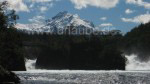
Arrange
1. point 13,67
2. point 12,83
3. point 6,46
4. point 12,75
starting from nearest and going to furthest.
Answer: point 12,83 < point 12,75 < point 6,46 < point 13,67

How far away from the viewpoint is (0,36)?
3482 inches

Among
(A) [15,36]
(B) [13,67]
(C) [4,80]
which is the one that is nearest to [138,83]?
(A) [15,36]

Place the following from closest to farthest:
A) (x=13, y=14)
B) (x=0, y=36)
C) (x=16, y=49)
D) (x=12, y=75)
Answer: (x=12, y=75) → (x=0, y=36) → (x=13, y=14) → (x=16, y=49)

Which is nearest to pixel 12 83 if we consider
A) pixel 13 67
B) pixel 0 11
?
pixel 0 11

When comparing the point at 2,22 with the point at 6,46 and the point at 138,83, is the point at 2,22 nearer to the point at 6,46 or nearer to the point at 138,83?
the point at 6,46

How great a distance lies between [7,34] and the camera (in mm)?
93125

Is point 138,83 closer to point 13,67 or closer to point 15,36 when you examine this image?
point 15,36

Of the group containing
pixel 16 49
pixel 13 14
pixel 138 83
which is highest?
pixel 13 14

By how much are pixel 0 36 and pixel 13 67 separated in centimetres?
8990

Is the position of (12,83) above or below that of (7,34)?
below

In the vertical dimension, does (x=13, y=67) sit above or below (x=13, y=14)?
below

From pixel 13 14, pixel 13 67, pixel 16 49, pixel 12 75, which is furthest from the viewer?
pixel 13 67

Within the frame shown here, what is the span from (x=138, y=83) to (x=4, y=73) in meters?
35.3

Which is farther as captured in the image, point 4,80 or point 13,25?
point 13,25
